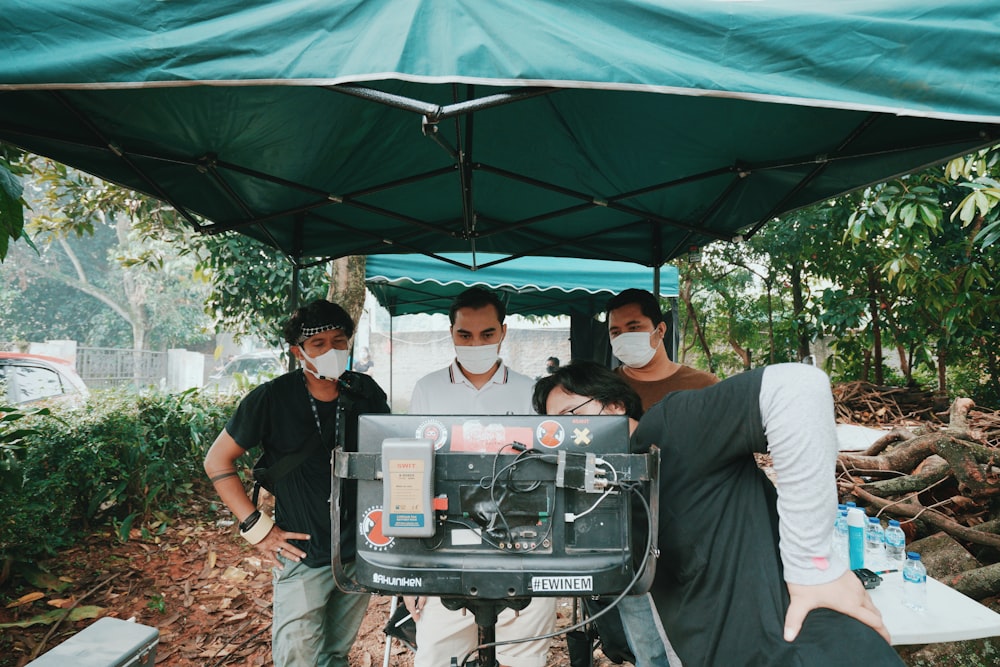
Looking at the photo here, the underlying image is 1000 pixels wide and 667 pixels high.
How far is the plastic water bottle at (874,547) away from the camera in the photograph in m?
2.38

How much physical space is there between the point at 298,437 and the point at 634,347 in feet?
5.45

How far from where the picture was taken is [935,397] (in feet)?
25.6

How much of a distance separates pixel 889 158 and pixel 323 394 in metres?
2.56

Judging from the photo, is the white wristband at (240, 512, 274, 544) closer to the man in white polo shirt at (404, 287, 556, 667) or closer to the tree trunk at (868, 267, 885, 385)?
the man in white polo shirt at (404, 287, 556, 667)

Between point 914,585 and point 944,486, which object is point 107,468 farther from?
point 944,486

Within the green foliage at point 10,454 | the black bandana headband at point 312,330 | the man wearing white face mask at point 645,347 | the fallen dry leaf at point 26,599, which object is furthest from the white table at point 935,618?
the fallen dry leaf at point 26,599

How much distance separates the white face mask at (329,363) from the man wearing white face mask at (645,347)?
1359 mm

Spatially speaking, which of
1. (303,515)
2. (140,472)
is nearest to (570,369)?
(303,515)

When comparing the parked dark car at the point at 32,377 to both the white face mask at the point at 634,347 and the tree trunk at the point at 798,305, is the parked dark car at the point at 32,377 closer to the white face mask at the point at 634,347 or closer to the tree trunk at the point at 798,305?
the white face mask at the point at 634,347

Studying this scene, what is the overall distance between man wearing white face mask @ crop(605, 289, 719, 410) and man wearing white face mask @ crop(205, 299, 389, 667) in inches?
51.3

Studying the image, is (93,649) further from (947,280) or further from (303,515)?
(947,280)

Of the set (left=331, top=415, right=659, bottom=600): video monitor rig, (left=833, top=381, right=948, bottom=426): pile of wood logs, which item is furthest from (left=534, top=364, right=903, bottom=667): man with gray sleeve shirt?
(left=833, top=381, right=948, bottom=426): pile of wood logs

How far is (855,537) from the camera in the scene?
7.34 feet

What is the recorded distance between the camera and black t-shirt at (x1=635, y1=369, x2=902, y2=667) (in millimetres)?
1268
